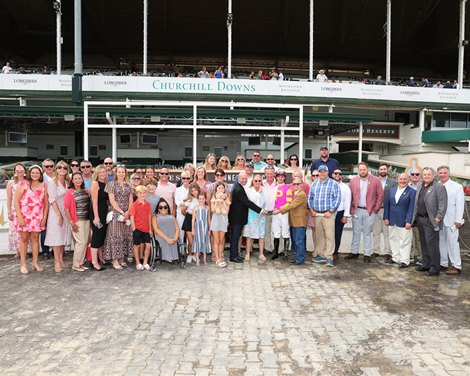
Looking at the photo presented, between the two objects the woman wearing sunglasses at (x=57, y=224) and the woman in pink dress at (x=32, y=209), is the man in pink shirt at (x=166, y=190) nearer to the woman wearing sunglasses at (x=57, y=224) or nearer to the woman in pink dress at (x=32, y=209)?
the woman wearing sunglasses at (x=57, y=224)

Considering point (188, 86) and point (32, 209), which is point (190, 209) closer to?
point (32, 209)

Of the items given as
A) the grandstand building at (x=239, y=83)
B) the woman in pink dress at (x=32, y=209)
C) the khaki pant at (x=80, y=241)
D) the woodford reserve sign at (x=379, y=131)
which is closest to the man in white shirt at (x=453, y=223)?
the khaki pant at (x=80, y=241)

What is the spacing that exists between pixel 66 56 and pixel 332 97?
86.1 ft

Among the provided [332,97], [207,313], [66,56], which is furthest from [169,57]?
[207,313]

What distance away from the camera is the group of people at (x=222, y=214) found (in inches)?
254

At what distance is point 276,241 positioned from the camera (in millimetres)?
7547

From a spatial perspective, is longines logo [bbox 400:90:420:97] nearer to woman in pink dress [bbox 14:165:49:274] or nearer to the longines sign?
the longines sign

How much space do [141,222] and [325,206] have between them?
3488 mm

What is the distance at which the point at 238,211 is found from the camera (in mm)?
7125

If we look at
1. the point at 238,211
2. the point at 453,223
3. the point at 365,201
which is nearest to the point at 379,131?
the point at 365,201

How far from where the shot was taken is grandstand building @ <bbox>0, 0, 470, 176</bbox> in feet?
62.2

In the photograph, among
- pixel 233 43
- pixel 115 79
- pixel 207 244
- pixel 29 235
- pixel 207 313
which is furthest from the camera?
pixel 233 43

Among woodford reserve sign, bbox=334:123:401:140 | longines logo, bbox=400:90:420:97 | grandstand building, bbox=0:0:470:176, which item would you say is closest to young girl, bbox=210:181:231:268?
grandstand building, bbox=0:0:470:176

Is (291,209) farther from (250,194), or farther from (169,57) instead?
(169,57)
